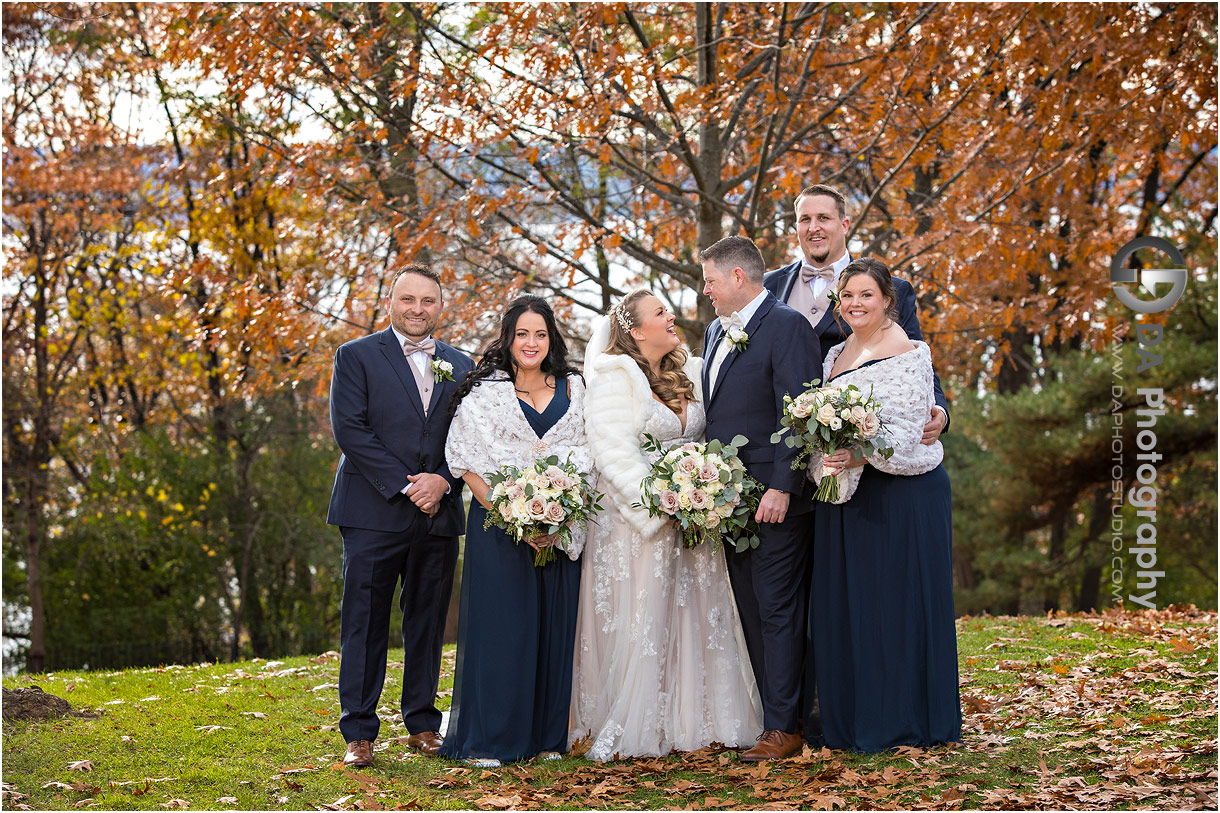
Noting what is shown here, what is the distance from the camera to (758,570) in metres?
4.81

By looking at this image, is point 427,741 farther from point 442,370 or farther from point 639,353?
Answer: point 639,353

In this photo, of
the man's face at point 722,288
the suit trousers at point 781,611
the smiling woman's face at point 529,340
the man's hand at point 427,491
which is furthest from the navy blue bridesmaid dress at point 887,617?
the man's hand at point 427,491

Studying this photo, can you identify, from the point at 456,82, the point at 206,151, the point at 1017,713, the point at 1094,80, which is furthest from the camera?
the point at 206,151

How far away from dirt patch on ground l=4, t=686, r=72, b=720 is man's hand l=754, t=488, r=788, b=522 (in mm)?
4085

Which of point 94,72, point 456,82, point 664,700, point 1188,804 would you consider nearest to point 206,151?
point 94,72

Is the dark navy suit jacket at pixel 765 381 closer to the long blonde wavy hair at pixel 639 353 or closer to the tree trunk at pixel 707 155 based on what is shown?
the long blonde wavy hair at pixel 639 353

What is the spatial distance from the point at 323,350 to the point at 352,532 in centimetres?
489

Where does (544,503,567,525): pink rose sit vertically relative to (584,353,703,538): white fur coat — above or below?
below

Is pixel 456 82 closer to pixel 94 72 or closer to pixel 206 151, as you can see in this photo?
pixel 206 151

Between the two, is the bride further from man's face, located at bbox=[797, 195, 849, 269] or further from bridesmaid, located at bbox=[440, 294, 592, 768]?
man's face, located at bbox=[797, 195, 849, 269]

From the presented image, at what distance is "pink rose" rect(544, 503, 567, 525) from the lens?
461 cm

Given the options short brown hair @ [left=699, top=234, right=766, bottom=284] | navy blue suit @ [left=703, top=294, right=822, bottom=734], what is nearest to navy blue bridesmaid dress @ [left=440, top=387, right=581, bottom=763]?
navy blue suit @ [left=703, top=294, right=822, bottom=734]

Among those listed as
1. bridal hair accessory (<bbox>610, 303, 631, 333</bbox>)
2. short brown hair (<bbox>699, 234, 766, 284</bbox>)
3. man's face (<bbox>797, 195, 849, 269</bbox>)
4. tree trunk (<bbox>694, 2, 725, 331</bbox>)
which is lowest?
bridal hair accessory (<bbox>610, 303, 631, 333</bbox>)

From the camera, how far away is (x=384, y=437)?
5.09 metres
